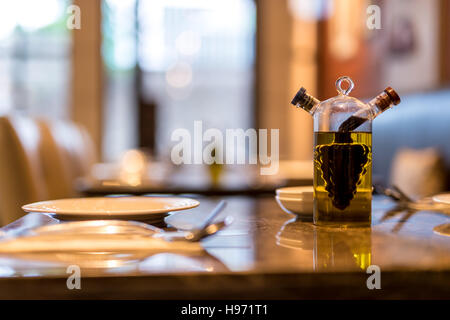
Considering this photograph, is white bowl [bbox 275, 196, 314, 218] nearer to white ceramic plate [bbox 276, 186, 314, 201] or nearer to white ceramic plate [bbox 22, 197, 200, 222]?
white ceramic plate [bbox 276, 186, 314, 201]

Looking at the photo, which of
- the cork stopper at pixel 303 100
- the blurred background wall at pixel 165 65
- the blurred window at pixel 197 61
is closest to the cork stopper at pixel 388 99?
the cork stopper at pixel 303 100

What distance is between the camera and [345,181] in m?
0.77

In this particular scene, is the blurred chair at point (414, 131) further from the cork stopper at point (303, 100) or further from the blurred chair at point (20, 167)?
the cork stopper at point (303, 100)

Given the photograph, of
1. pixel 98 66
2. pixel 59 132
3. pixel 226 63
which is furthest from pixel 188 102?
pixel 59 132

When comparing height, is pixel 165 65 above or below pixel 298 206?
above

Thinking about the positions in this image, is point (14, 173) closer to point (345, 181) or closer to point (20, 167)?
point (20, 167)

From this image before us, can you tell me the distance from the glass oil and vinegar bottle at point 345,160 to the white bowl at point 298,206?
59 millimetres

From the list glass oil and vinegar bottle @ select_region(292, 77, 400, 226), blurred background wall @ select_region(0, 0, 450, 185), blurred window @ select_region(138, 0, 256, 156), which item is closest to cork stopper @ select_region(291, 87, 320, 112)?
glass oil and vinegar bottle @ select_region(292, 77, 400, 226)

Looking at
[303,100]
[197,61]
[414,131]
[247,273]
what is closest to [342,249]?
[247,273]

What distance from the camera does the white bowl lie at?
33.8 inches

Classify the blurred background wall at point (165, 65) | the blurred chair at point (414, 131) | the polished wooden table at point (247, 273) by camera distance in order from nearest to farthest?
1. the polished wooden table at point (247, 273)
2. the blurred chair at point (414, 131)
3. the blurred background wall at point (165, 65)

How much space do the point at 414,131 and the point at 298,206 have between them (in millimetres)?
2852

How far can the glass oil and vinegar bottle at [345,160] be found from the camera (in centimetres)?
77
